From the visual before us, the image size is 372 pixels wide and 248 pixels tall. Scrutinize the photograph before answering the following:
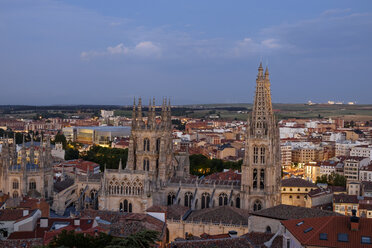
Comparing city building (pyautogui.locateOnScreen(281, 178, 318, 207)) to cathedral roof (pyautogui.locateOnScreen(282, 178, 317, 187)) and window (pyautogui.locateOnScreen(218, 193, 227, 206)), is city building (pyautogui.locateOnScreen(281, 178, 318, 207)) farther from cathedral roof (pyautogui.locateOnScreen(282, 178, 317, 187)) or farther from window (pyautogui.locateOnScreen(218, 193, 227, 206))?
window (pyautogui.locateOnScreen(218, 193, 227, 206))

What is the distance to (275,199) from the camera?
2447 inches

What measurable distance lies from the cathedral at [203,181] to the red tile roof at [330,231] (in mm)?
25116

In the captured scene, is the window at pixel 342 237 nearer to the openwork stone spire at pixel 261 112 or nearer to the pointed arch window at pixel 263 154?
the pointed arch window at pixel 263 154

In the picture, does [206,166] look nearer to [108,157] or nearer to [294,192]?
[108,157]

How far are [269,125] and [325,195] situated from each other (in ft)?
78.6

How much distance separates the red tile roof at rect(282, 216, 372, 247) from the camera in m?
33.1

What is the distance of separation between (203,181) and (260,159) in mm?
8104

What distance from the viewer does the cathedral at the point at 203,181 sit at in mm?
61750

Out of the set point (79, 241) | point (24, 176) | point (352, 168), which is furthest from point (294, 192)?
point (79, 241)

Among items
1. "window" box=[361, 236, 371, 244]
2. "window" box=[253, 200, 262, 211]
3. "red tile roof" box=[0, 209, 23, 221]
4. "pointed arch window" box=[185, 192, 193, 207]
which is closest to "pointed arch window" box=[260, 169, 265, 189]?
"window" box=[253, 200, 262, 211]

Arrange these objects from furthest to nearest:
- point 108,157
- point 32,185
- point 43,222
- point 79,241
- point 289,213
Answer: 1. point 108,157
2. point 32,185
3. point 289,213
4. point 43,222
5. point 79,241

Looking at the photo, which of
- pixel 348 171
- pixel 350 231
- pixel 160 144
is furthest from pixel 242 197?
pixel 348 171

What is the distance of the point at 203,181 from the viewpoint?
6550 centimetres

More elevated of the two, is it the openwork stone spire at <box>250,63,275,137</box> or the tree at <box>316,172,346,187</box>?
the openwork stone spire at <box>250,63,275,137</box>
